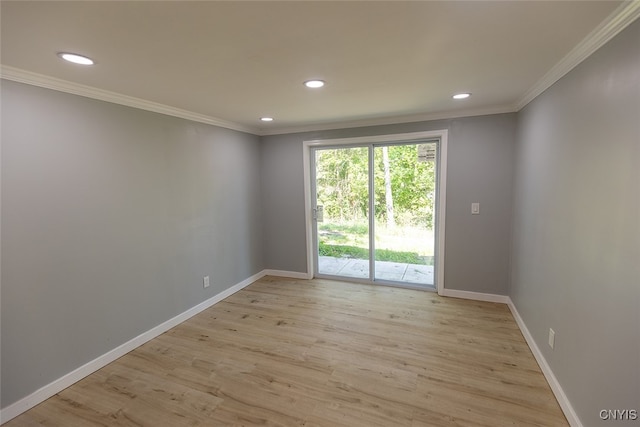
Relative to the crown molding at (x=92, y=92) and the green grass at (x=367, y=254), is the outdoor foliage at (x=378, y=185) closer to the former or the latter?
the green grass at (x=367, y=254)

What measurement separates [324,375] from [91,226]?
7.16 feet

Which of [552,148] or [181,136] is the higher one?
[181,136]

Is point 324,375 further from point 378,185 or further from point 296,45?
point 378,185

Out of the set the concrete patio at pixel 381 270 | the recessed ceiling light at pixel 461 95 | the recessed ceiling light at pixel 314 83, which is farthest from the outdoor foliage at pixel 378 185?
the recessed ceiling light at pixel 314 83

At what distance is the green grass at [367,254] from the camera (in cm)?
406

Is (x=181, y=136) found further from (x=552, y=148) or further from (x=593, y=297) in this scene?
(x=593, y=297)

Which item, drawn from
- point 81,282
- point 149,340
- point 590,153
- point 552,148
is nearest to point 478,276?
point 552,148

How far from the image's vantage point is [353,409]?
1.95m

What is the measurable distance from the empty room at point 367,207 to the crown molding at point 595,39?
0.01m

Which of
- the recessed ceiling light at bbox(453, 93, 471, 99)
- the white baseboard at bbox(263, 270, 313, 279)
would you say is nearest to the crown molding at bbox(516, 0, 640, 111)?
the recessed ceiling light at bbox(453, 93, 471, 99)

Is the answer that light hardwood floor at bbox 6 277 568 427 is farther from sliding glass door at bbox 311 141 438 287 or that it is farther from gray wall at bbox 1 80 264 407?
sliding glass door at bbox 311 141 438 287

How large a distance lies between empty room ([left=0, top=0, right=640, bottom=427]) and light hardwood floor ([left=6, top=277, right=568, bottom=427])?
19 millimetres

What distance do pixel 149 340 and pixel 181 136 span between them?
207 cm

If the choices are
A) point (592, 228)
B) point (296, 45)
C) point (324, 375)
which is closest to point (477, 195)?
point (592, 228)
